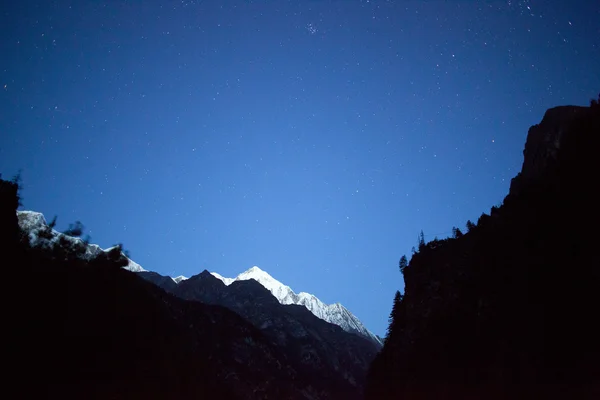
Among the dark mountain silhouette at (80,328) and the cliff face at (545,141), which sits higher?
the cliff face at (545,141)

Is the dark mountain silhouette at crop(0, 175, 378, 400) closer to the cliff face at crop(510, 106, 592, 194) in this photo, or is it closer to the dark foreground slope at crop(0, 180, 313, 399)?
the dark foreground slope at crop(0, 180, 313, 399)

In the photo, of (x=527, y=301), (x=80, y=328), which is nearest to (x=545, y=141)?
(x=527, y=301)

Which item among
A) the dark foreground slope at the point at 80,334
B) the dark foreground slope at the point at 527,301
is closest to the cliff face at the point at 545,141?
the dark foreground slope at the point at 527,301

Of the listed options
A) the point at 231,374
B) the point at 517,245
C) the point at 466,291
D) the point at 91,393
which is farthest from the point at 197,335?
the point at 517,245

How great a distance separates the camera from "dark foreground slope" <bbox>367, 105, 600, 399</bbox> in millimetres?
38844

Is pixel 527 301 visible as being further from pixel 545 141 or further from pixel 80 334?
pixel 80 334

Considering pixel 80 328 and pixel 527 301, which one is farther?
pixel 80 328

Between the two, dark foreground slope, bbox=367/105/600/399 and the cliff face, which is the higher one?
the cliff face

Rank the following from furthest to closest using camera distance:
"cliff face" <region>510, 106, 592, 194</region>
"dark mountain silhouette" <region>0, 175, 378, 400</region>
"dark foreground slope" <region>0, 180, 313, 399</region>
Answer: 1. "cliff face" <region>510, 106, 592, 194</region>
2. "dark mountain silhouette" <region>0, 175, 378, 400</region>
3. "dark foreground slope" <region>0, 180, 313, 399</region>

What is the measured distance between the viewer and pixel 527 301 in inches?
1816

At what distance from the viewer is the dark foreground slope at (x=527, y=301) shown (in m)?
38.8

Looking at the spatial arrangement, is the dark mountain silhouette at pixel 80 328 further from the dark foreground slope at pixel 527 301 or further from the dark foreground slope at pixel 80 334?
the dark foreground slope at pixel 527 301

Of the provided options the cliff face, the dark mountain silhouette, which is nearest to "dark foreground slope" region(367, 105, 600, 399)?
the cliff face

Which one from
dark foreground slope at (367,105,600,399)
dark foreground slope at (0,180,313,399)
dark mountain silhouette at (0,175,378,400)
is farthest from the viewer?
dark mountain silhouette at (0,175,378,400)
